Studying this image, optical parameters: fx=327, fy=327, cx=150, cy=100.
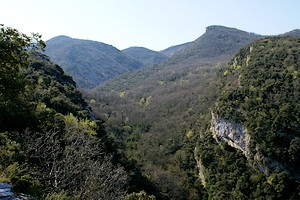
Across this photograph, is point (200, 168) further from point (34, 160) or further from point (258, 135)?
point (34, 160)

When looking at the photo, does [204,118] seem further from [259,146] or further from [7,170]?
[7,170]

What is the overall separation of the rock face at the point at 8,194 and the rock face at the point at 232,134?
54572 millimetres

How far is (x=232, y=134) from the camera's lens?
6450 centimetres

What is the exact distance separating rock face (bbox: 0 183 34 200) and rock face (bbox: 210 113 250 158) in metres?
54.6

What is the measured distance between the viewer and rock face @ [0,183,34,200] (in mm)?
10273

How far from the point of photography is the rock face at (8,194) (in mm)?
10273

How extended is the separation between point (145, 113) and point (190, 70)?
63638mm

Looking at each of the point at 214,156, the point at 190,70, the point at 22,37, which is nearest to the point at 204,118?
the point at 214,156

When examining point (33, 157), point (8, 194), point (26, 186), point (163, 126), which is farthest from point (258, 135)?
point (8, 194)

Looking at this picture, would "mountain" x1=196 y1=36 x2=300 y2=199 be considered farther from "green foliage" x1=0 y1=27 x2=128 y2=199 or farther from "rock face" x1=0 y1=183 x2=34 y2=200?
"rock face" x1=0 y1=183 x2=34 y2=200

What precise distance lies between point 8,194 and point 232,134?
5802cm

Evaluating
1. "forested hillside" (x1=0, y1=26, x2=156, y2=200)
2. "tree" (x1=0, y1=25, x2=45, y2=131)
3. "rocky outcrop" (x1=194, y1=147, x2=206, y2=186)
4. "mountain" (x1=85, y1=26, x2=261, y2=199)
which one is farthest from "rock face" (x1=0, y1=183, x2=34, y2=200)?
"rocky outcrop" (x1=194, y1=147, x2=206, y2=186)

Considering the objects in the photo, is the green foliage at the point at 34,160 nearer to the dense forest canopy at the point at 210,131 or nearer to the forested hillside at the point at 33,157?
the forested hillside at the point at 33,157

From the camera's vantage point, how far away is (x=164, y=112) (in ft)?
358
